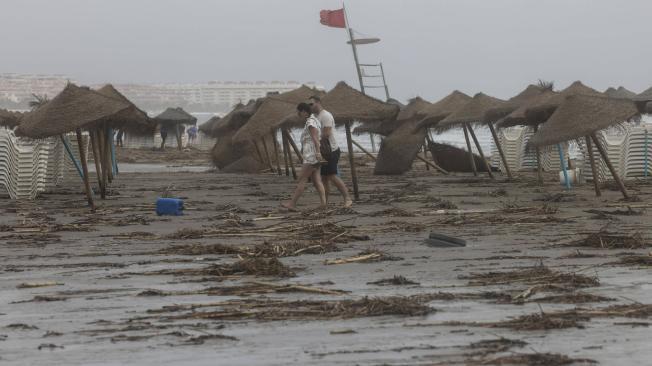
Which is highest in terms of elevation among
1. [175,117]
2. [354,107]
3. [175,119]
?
[175,117]

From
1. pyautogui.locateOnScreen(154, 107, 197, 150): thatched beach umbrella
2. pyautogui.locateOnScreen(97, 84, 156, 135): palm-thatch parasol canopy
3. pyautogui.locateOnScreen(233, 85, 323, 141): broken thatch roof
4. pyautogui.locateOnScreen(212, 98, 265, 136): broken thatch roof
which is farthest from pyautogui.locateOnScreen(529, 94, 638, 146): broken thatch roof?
pyautogui.locateOnScreen(154, 107, 197, 150): thatched beach umbrella

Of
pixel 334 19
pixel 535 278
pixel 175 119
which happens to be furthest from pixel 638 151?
pixel 175 119

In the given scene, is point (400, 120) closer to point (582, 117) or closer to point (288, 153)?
point (288, 153)

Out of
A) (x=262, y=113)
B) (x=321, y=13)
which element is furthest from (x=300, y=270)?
(x=321, y=13)

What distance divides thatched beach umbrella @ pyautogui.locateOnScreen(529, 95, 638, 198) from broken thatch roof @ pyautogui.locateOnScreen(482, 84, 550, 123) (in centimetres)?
549

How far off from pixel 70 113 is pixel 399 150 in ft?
40.0

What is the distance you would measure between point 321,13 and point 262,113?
20870mm

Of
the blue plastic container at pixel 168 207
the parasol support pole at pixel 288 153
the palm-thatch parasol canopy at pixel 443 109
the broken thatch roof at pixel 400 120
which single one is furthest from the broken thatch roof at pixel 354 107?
the broken thatch roof at pixel 400 120

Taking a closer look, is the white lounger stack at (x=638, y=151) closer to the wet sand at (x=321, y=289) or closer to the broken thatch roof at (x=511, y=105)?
the broken thatch roof at (x=511, y=105)

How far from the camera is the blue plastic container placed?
1534cm

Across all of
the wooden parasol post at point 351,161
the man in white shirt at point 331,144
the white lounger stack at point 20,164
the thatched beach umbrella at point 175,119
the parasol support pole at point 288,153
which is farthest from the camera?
the thatched beach umbrella at point 175,119

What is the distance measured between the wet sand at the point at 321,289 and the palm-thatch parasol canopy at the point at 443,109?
35.9 feet

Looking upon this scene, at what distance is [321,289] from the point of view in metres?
7.45

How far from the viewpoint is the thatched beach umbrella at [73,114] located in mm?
16578
